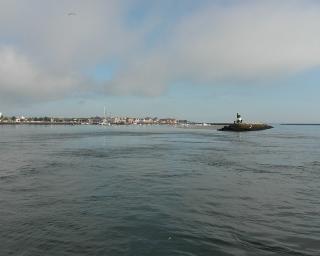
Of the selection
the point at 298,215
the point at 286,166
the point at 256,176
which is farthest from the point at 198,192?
the point at 286,166

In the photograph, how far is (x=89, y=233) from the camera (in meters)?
14.5

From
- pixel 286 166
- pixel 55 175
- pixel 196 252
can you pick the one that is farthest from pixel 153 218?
pixel 286 166

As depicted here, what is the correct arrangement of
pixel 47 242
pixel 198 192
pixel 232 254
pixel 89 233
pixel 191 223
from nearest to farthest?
pixel 232 254 → pixel 47 242 → pixel 89 233 → pixel 191 223 → pixel 198 192

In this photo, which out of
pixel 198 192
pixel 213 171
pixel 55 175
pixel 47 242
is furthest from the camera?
pixel 213 171

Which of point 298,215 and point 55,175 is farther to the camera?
point 55,175

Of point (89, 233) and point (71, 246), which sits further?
point (89, 233)

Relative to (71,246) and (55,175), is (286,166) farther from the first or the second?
(71,246)

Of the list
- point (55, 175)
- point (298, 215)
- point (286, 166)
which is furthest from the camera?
point (286, 166)

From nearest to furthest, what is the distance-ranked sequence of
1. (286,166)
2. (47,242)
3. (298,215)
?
(47,242) → (298,215) → (286,166)

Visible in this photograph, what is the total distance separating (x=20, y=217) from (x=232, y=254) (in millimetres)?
8413

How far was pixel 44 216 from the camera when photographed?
54.9 ft

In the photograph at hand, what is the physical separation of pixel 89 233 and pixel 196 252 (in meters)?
3.80

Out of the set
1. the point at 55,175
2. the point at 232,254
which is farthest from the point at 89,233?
the point at 55,175

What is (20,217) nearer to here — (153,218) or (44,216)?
(44,216)
